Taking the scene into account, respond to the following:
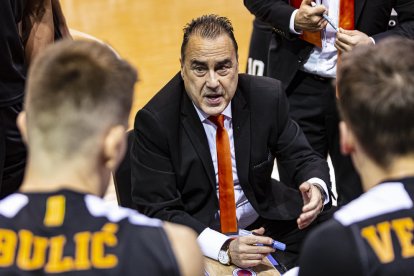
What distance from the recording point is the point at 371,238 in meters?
1.49

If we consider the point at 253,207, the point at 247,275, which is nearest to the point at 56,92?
the point at 247,275

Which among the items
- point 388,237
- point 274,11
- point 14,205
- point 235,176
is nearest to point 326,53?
point 274,11

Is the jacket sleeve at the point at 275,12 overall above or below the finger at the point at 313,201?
above

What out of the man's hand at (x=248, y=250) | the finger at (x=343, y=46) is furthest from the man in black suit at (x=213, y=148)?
the finger at (x=343, y=46)

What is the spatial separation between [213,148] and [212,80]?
270 millimetres

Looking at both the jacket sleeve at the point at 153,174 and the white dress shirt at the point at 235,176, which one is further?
the white dress shirt at the point at 235,176

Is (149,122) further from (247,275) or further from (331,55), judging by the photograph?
(331,55)

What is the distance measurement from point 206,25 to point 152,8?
17.5ft

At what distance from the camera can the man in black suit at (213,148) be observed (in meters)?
2.82

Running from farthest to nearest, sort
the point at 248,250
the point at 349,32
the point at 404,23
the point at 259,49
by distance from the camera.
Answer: the point at 259,49 → the point at 404,23 → the point at 349,32 → the point at 248,250

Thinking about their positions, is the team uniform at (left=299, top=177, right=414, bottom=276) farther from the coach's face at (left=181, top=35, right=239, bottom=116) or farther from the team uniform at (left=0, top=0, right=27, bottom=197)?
the team uniform at (left=0, top=0, right=27, bottom=197)

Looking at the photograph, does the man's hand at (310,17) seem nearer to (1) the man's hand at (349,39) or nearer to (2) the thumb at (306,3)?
(2) the thumb at (306,3)

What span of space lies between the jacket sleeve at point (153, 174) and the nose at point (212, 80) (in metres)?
0.24

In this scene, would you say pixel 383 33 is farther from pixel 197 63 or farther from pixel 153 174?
pixel 153 174
